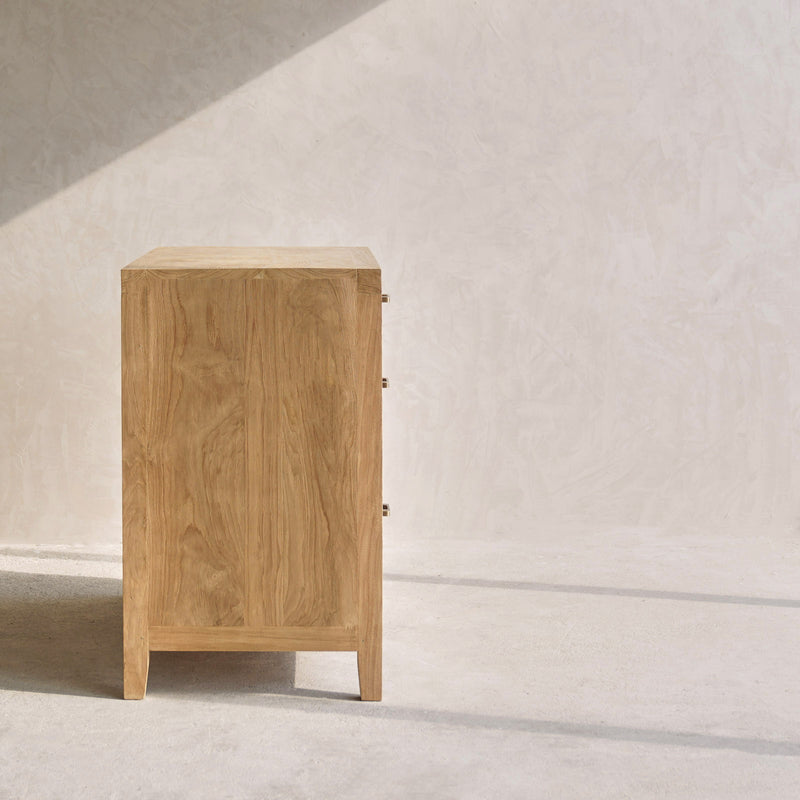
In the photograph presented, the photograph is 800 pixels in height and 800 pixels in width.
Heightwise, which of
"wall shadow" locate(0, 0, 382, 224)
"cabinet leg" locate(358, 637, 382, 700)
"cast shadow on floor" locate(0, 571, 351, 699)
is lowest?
"cast shadow on floor" locate(0, 571, 351, 699)

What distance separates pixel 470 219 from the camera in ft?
10.2

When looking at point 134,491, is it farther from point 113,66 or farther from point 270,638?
point 113,66

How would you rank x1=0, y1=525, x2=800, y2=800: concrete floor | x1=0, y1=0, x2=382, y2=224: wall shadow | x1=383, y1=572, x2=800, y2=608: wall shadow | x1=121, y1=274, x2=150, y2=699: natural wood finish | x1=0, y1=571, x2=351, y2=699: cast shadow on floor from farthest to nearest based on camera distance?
x1=0, y1=0, x2=382, y2=224: wall shadow
x1=383, y1=572, x2=800, y2=608: wall shadow
x1=0, y1=571, x2=351, y2=699: cast shadow on floor
x1=121, y1=274, x2=150, y2=699: natural wood finish
x1=0, y1=525, x2=800, y2=800: concrete floor

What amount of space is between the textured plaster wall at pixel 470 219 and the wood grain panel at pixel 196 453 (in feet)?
3.73

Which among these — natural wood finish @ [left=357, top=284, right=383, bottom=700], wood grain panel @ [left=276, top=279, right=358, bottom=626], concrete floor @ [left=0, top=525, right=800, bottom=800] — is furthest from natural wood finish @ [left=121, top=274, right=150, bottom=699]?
natural wood finish @ [left=357, top=284, right=383, bottom=700]

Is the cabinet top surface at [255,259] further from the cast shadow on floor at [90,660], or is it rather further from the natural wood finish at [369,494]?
the cast shadow on floor at [90,660]

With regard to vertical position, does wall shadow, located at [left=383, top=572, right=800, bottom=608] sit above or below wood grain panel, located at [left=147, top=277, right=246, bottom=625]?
below

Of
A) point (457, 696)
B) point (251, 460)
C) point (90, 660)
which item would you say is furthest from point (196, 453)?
point (457, 696)

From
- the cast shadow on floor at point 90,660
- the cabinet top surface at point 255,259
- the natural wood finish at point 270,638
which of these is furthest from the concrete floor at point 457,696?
the cabinet top surface at point 255,259

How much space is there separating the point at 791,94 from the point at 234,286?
2.04 m

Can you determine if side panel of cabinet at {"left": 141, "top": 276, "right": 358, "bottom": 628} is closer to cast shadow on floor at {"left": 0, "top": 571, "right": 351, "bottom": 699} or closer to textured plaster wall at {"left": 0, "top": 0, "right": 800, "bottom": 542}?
cast shadow on floor at {"left": 0, "top": 571, "right": 351, "bottom": 699}

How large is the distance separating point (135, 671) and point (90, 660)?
28cm

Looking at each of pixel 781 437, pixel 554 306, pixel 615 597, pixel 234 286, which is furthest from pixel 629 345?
pixel 234 286

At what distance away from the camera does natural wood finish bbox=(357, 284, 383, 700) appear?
1979mm
